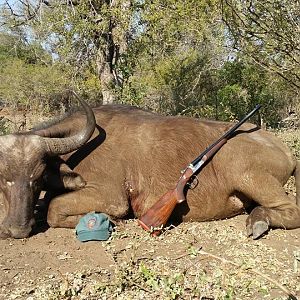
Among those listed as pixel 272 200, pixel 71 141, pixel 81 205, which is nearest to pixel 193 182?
pixel 272 200

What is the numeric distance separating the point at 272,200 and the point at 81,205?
84.1 inches

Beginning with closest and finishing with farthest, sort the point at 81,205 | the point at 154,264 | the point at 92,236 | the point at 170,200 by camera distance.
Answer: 1. the point at 154,264
2. the point at 92,236
3. the point at 170,200
4. the point at 81,205

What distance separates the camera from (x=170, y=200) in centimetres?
560

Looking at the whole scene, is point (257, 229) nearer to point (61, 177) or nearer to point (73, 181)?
point (73, 181)

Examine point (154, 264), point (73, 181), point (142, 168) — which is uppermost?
point (142, 168)

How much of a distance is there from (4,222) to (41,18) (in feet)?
31.9

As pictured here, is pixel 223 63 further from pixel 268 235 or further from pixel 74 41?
pixel 268 235

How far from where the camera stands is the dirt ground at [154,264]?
3.81 metres

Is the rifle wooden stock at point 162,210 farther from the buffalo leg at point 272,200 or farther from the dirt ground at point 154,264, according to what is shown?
the buffalo leg at point 272,200

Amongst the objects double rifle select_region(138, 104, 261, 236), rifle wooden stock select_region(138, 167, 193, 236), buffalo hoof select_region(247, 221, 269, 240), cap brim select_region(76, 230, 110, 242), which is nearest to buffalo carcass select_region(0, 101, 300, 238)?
buffalo hoof select_region(247, 221, 269, 240)

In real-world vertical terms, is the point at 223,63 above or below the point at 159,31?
below

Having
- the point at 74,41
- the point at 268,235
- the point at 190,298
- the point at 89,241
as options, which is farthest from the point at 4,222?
the point at 74,41

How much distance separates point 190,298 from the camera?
3719 mm

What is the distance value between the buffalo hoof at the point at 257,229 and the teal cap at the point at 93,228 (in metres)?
1.49
